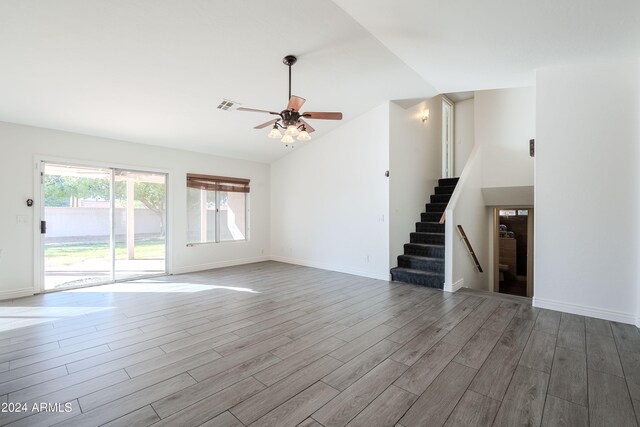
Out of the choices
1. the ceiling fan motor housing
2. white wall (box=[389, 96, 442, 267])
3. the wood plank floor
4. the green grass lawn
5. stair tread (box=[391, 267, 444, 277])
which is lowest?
the wood plank floor

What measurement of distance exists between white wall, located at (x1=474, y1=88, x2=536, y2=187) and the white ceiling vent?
4.83 m

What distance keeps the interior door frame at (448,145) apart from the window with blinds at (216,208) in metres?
5.22

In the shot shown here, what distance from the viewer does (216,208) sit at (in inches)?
267

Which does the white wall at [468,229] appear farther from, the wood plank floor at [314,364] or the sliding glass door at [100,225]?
the sliding glass door at [100,225]

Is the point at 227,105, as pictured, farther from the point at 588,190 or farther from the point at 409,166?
the point at 588,190

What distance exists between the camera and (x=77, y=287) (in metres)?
4.91

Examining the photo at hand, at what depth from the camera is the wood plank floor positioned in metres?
1.83

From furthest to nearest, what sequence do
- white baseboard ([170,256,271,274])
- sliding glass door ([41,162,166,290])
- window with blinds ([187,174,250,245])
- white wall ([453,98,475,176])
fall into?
white wall ([453,98,475,176]) → window with blinds ([187,174,250,245]) → white baseboard ([170,256,271,274]) → sliding glass door ([41,162,166,290])

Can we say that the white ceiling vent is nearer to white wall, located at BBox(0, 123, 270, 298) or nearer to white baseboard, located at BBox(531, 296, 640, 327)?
white wall, located at BBox(0, 123, 270, 298)

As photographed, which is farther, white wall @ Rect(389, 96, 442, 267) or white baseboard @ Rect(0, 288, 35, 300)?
white wall @ Rect(389, 96, 442, 267)

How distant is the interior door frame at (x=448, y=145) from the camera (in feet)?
25.3

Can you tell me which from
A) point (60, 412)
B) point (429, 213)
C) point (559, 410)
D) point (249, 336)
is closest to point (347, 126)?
point (429, 213)

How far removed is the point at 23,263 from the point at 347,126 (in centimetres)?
591

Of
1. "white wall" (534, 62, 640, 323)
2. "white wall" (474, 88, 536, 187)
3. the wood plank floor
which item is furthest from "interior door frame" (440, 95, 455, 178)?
the wood plank floor
